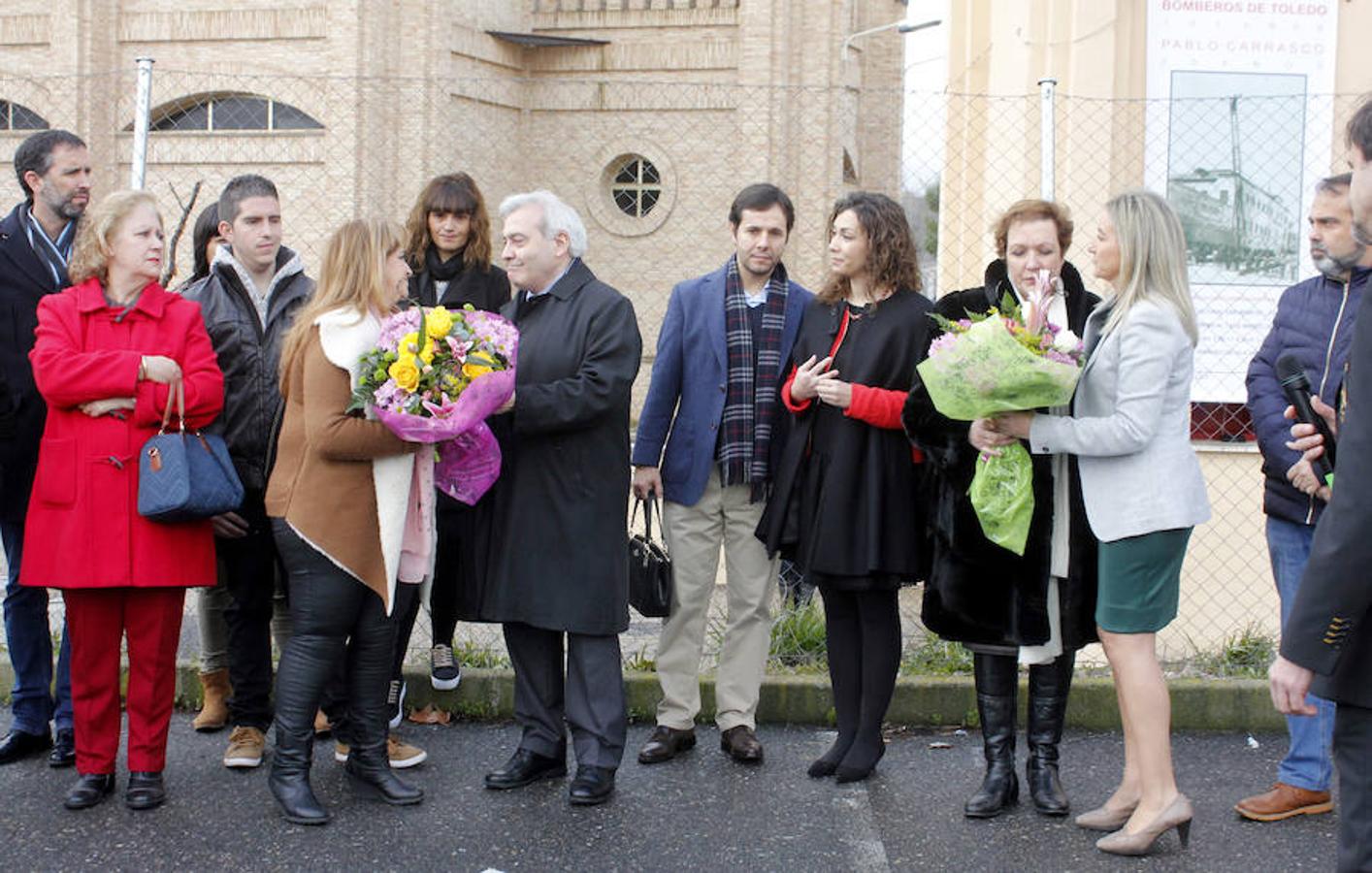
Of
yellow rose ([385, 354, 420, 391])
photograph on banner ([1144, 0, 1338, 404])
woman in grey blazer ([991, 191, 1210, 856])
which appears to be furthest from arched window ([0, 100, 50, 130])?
woman in grey blazer ([991, 191, 1210, 856])

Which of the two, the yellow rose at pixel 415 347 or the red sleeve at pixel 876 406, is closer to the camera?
the yellow rose at pixel 415 347

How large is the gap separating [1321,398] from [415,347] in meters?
2.97

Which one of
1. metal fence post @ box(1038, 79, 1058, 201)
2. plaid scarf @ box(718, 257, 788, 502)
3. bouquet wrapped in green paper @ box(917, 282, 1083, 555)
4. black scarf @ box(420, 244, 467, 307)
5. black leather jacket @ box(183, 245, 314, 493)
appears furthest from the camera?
metal fence post @ box(1038, 79, 1058, 201)

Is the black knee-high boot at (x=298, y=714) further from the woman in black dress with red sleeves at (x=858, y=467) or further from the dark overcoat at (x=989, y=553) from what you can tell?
the dark overcoat at (x=989, y=553)

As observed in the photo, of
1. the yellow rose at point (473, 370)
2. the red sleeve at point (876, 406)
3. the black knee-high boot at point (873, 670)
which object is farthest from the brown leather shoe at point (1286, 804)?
the yellow rose at point (473, 370)

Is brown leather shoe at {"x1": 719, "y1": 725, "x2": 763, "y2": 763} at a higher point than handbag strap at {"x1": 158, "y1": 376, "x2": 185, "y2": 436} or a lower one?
lower

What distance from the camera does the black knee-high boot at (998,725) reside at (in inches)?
202

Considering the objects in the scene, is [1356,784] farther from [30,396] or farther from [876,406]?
[30,396]

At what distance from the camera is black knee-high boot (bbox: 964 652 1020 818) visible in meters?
5.14

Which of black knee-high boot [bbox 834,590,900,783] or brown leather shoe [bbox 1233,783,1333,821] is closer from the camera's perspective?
brown leather shoe [bbox 1233,783,1333,821]

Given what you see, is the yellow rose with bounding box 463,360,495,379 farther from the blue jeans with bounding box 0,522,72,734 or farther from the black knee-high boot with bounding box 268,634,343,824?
the blue jeans with bounding box 0,522,72,734

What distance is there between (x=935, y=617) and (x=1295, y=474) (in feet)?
4.15

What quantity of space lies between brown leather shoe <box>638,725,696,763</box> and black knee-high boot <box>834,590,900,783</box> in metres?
0.67

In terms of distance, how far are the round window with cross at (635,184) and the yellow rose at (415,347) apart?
86.7 ft
